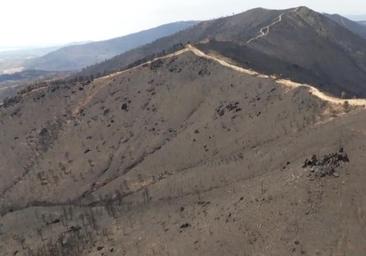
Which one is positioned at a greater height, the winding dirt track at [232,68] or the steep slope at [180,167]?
the winding dirt track at [232,68]

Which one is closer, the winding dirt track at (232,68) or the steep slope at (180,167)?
the steep slope at (180,167)

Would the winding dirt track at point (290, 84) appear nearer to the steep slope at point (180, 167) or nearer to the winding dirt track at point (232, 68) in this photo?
the winding dirt track at point (232, 68)

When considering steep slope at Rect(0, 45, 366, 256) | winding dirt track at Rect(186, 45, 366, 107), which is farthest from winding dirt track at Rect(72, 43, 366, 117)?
steep slope at Rect(0, 45, 366, 256)

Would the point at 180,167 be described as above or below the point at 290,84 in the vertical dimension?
below

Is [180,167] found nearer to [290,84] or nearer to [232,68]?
[290,84]

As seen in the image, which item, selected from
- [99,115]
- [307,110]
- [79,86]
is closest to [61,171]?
[99,115]

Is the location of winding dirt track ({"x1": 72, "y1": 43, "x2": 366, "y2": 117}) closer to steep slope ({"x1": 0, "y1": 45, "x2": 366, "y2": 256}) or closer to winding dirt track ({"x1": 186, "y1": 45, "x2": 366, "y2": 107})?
winding dirt track ({"x1": 186, "y1": 45, "x2": 366, "y2": 107})

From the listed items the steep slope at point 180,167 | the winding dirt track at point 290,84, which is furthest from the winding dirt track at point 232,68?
the steep slope at point 180,167

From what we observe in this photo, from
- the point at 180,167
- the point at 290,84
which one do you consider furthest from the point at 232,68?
the point at 180,167

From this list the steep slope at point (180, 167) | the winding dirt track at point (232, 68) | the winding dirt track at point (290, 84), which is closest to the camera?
the steep slope at point (180, 167)
